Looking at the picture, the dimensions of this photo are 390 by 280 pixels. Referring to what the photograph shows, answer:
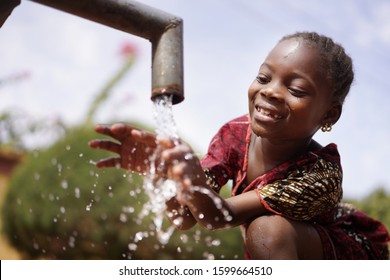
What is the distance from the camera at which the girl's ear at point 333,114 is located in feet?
7.03

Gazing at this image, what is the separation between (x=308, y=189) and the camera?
6.57ft

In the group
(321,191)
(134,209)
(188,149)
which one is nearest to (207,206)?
(188,149)

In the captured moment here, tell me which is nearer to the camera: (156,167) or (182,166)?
Result: (182,166)

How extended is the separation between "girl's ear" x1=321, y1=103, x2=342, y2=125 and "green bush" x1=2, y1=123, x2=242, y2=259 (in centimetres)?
293

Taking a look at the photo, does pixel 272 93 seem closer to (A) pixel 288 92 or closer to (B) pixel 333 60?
(A) pixel 288 92

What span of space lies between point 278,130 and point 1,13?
97 centimetres

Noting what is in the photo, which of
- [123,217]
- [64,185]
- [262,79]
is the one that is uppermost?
[262,79]

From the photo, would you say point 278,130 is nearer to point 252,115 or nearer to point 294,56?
point 252,115

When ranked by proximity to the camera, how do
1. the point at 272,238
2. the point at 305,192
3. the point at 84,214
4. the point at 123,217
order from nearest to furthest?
the point at 272,238, the point at 305,192, the point at 123,217, the point at 84,214

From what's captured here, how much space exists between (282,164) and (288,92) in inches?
12.0

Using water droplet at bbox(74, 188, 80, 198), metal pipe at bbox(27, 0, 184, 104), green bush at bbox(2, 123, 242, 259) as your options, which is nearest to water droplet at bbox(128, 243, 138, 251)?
green bush at bbox(2, 123, 242, 259)

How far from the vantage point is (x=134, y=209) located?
5.17 m

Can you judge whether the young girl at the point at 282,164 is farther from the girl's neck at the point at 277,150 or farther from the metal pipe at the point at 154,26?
the metal pipe at the point at 154,26

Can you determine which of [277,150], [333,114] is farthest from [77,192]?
[333,114]
